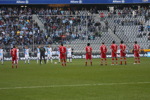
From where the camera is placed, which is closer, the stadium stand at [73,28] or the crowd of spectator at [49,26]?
the stadium stand at [73,28]

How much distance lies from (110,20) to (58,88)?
148ft

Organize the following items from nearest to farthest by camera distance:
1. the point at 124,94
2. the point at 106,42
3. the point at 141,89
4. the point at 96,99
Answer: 1. the point at 96,99
2. the point at 124,94
3. the point at 141,89
4. the point at 106,42

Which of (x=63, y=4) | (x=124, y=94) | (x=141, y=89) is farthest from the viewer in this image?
(x=63, y=4)

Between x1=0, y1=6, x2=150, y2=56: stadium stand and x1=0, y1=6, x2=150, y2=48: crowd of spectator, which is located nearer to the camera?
x1=0, y1=6, x2=150, y2=56: stadium stand

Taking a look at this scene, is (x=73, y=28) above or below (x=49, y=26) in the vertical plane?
below

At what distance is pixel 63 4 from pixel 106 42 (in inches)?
545

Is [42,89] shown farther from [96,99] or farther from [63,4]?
[63,4]

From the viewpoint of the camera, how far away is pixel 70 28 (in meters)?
58.6

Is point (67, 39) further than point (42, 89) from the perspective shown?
Yes

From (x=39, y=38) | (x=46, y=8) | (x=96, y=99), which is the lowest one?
(x=96, y=99)

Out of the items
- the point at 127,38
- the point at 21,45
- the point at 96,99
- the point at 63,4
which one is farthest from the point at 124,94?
the point at 63,4

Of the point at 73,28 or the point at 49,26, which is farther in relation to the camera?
the point at 49,26

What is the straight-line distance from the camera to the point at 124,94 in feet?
52.3

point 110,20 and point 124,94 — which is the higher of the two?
point 110,20
